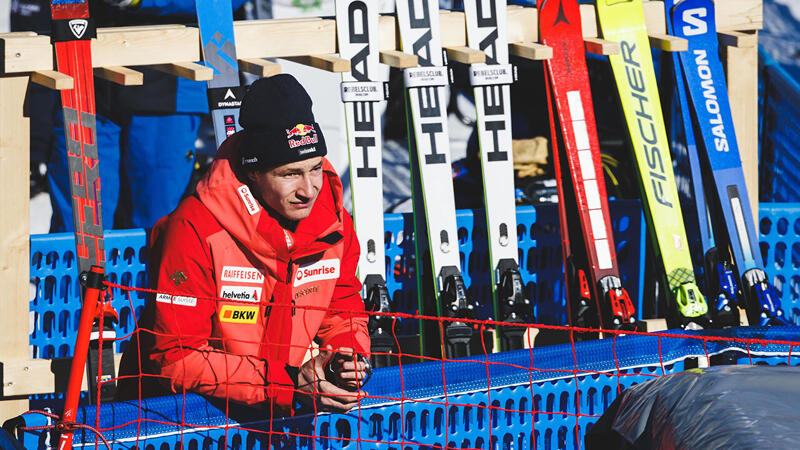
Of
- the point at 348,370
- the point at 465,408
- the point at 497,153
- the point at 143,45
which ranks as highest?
the point at 143,45

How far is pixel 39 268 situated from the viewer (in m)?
3.81

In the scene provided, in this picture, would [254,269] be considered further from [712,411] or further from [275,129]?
[712,411]

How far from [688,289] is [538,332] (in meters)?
0.59

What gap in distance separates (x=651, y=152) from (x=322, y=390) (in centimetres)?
196

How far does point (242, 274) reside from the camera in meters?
3.01

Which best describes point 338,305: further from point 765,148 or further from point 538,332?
point 765,148

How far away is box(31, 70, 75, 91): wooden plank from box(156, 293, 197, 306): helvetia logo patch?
0.89 meters

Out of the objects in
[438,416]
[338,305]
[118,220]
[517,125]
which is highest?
[517,125]

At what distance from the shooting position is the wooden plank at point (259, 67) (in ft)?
12.0

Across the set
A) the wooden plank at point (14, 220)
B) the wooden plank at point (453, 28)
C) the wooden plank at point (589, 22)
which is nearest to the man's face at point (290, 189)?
the wooden plank at point (14, 220)

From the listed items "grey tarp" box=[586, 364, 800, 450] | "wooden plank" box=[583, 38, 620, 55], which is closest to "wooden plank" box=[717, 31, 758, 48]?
"wooden plank" box=[583, 38, 620, 55]

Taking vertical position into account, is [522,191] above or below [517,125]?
below

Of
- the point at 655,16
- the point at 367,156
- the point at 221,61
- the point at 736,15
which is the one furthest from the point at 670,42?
the point at 221,61

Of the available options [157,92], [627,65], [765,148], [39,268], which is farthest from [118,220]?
[765,148]
